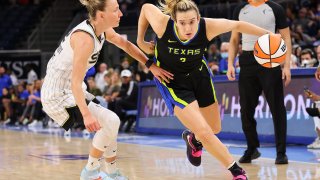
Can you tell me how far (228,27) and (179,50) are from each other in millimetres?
483

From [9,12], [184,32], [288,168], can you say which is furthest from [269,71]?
[9,12]

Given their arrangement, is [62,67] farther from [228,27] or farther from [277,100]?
[277,100]

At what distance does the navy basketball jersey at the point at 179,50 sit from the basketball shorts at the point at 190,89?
8cm

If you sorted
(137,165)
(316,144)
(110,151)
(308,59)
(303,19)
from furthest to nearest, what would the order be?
(303,19)
(308,59)
(316,144)
(137,165)
(110,151)

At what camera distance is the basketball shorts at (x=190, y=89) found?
18.8ft

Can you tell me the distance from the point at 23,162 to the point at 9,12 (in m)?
20.0

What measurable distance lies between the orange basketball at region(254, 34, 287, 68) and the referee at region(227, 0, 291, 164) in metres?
1.21

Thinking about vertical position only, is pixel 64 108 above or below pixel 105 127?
above

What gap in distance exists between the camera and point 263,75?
7211mm

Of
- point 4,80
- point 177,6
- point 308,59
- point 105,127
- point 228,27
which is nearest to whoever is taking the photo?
point 105,127

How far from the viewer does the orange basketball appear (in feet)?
18.9

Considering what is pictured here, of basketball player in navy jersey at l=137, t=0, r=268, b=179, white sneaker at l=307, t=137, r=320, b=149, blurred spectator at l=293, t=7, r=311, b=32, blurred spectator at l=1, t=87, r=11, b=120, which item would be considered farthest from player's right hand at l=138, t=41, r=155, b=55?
blurred spectator at l=1, t=87, r=11, b=120

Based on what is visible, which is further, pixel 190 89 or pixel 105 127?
pixel 190 89

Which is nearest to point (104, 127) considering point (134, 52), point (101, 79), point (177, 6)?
point (134, 52)
